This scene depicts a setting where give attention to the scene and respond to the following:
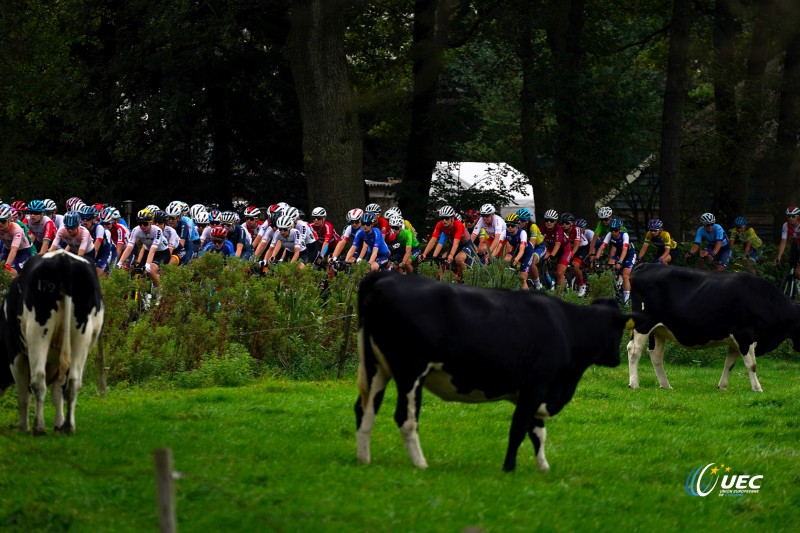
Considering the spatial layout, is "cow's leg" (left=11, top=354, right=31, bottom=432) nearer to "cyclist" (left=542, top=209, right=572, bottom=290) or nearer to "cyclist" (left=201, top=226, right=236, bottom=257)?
"cyclist" (left=201, top=226, right=236, bottom=257)

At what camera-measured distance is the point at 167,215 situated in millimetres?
26859

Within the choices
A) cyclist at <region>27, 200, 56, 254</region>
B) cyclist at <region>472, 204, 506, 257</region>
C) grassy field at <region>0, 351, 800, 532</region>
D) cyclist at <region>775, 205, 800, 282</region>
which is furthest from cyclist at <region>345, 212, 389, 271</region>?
grassy field at <region>0, 351, 800, 532</region>

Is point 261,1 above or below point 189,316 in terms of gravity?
above

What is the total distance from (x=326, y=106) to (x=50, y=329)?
1738cm

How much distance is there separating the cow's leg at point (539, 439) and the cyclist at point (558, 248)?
60.5ft

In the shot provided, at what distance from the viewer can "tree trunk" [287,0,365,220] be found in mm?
27766

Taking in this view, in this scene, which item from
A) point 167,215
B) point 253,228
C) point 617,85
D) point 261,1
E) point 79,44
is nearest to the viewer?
point 167,215

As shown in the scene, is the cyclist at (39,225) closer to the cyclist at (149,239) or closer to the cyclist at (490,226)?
the cyclist at (149,239)

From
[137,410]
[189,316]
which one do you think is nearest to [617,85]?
[189,316]

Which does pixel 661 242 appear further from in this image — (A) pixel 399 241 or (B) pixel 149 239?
(B) pixel 149 239

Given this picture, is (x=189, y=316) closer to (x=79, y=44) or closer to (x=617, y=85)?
(x=617, y=85)

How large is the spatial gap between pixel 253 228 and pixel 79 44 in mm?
14269

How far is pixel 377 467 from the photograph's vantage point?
10.2 metres

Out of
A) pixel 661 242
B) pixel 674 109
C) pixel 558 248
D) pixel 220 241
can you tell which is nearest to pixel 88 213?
pixel 220 241
